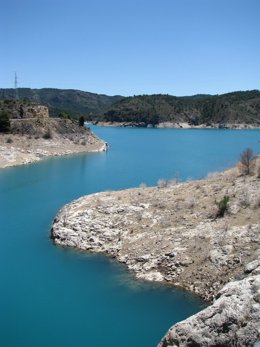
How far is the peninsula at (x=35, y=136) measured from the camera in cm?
7131

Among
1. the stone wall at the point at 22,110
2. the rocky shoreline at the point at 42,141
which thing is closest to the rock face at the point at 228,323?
the rocky shoreline at the point at 42,141

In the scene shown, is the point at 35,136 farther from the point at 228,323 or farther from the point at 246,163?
the point at 228,323

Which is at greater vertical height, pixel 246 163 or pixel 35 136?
pixel 246 163

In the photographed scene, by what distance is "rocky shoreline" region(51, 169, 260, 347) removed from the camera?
21.3m

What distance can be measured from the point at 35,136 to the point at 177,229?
6008 centimetres

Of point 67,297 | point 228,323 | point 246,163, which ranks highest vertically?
point 246,163

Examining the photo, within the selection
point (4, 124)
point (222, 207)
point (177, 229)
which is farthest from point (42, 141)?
point (222, 207)

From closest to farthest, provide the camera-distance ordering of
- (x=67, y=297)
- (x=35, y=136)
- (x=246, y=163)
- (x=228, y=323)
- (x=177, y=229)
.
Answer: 1. (x=228, y=323)
2. (x=67, y=297)
3. (x=177, y=229)
4. (x=246, y=163)
5. (x=35, y=136)

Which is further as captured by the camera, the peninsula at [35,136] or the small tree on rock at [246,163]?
the peninsula at [35,136]

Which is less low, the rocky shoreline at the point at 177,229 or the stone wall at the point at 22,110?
the stone wall at the point at 22,110

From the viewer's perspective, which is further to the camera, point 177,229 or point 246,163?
point 246,163

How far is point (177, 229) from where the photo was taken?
2498 cm

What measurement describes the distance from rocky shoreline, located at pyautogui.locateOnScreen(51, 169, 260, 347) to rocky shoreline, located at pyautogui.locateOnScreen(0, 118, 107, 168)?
121 feet

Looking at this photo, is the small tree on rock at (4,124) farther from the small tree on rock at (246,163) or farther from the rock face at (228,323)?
the rock face at (228,323)
